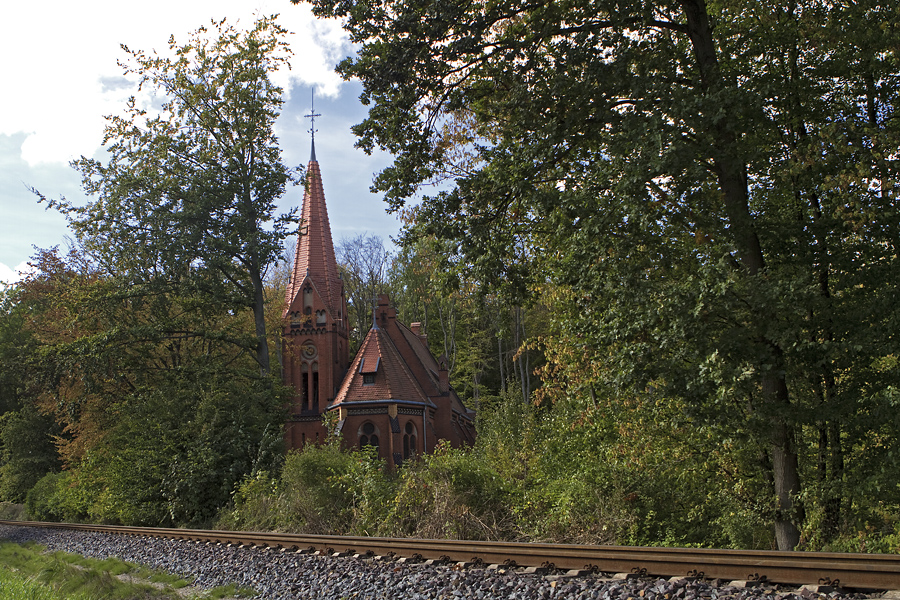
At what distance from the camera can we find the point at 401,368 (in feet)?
104

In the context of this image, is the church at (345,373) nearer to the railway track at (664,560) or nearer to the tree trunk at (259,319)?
the tree trunk at (259,319)

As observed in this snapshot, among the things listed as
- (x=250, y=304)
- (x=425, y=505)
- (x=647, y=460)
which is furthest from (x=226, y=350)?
(x=647, y=460)

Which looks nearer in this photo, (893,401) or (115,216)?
(893,401)

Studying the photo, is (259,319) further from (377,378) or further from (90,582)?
(90,582)

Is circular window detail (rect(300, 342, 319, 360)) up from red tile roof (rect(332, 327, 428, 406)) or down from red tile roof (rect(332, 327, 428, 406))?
up

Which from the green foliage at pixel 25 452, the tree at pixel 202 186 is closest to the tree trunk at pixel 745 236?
the tree at pixel 202 186

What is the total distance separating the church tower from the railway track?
23392 millimetres

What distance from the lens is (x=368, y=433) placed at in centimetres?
2991

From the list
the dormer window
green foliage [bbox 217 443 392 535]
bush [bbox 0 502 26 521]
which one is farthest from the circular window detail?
green foliage [bbox 217 443 392 535]

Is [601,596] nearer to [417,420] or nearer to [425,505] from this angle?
[425,505]

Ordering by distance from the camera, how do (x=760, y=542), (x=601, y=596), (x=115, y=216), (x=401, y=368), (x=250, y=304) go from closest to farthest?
(x=601, y=596), (x=760, y=542), (x=115, y=216), (x=250, y=304), (x=401, y=368)

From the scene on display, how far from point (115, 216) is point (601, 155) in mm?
17954

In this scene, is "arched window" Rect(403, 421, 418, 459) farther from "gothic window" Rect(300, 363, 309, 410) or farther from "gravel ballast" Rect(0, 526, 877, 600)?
"gravel ballast" Rect(0, 526, 877, 600)

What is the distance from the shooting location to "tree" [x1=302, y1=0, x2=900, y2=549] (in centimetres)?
848
